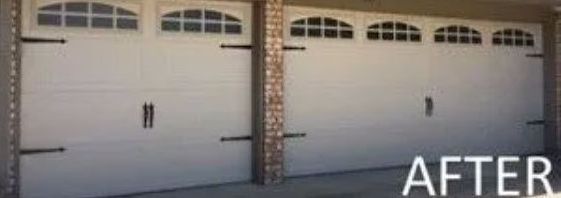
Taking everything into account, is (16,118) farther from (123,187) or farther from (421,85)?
(421,85)

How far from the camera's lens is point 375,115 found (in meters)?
12.9

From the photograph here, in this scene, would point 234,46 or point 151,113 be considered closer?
point 151,113

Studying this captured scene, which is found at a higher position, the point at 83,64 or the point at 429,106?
the point at 83,64

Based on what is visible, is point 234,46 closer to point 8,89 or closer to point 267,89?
point 267,89

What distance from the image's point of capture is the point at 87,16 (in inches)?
392

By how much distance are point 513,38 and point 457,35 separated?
4.48ft

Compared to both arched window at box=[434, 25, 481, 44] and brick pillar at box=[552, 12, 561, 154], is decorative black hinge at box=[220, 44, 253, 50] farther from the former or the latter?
brick pillar at box=[552, 12, 561, 154]

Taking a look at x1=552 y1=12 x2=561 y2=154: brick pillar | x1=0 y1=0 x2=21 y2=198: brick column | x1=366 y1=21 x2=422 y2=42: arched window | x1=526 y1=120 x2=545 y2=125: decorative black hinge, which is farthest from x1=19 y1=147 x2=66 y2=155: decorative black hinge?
x1=552 y1=12 x2=561 y2=154: brick pillar

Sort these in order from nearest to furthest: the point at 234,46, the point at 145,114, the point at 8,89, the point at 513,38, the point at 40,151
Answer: the point at 8,89 < the point at 40,151 < the point at 145,114 < the point at 234,46 < the point at 513,38

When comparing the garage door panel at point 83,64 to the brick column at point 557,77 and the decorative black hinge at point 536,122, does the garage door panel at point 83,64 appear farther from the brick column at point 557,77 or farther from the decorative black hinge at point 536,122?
the brick column at point 557,77

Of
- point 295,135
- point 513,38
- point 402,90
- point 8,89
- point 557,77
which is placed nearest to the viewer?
point 8,89

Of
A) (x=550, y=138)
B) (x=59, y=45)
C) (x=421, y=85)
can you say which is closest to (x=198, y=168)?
(x=59, y=45)

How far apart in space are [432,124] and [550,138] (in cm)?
280

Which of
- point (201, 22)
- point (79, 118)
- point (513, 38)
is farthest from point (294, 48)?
point (513, 38)
